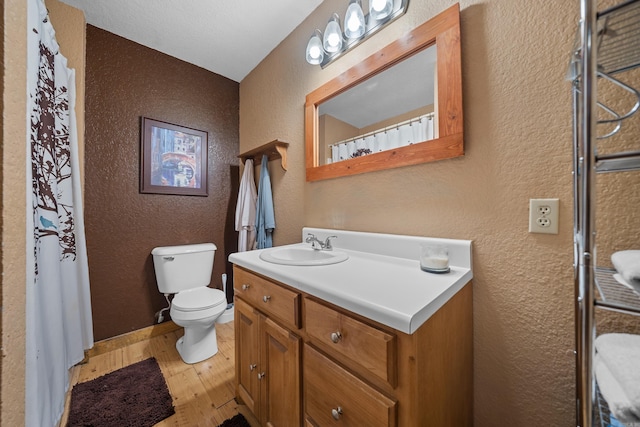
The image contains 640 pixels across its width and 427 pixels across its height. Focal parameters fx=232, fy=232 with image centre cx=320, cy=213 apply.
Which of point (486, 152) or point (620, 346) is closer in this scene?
point (620, 346)

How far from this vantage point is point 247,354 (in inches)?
43.8

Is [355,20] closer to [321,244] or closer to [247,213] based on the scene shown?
[321,244]

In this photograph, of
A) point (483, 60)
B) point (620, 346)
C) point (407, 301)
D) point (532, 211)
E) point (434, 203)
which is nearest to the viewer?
point (620, 346)

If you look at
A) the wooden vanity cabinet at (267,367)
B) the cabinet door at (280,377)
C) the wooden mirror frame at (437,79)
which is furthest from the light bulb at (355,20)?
the cabinet door at (280,377)

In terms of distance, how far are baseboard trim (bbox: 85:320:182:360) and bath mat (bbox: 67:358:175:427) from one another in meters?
0.31

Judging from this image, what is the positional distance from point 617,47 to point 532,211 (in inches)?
17.5

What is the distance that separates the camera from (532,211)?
0.76 m

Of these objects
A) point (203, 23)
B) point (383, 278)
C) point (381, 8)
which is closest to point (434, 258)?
point (383, 278)

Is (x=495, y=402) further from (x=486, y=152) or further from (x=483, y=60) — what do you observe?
(x=483, y=60)

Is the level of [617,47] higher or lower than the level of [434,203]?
higher

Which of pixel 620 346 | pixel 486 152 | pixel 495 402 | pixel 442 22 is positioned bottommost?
pixel 495 402

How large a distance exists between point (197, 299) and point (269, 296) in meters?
1.00

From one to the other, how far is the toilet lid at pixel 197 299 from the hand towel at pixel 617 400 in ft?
5.59

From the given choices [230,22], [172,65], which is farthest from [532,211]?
[172,65]
